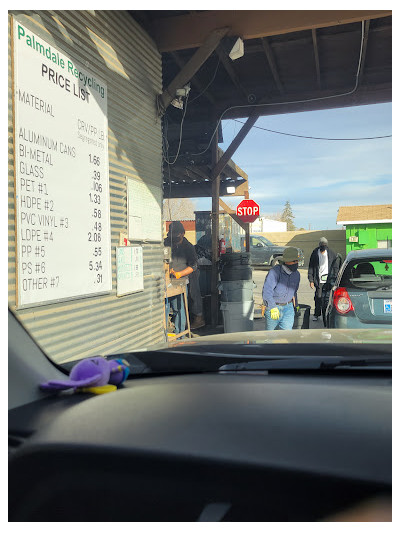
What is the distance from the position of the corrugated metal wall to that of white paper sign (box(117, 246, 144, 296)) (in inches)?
5.1

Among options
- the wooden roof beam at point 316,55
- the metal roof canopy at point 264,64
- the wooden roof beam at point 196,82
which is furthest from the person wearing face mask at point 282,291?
the wooden roof beam at point 196,82

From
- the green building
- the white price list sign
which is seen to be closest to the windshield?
the white price list sign

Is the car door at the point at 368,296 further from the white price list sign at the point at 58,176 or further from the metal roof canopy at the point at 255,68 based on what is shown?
the metal roof canopy at the point at 255,68

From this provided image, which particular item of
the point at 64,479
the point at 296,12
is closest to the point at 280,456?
the point at 64,479

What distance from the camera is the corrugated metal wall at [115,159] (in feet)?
14.9

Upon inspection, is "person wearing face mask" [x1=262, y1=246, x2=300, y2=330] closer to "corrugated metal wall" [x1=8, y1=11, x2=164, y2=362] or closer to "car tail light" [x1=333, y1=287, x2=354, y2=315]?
"car tail light" [x1=333, y1=287, x2=354, y2=315]

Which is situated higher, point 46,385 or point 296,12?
point 296,12

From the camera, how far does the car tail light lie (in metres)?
6.12

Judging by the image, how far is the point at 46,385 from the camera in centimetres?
196

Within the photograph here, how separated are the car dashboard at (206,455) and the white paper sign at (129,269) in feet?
14.6

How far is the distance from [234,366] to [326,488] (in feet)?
3.32

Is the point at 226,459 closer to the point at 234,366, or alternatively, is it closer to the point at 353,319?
the point at 234,366

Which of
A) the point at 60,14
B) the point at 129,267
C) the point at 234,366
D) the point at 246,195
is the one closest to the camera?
the point at 234,366

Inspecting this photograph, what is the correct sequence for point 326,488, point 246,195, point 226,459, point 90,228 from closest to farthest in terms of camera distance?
point 326,488 → point 226,459 → point 90,228 → point 246,195
